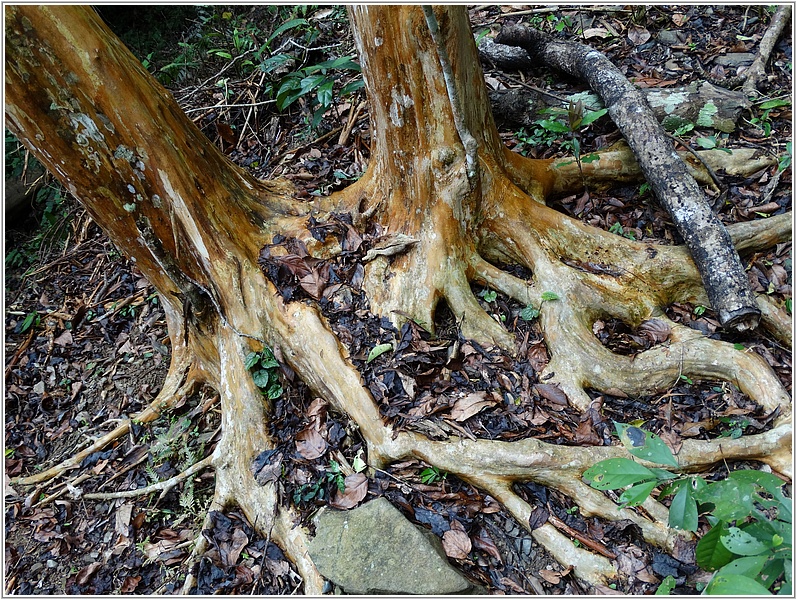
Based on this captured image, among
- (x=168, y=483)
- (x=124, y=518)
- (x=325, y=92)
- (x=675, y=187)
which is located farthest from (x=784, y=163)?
(x=124, y=518)

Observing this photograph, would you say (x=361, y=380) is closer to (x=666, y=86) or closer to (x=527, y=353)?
(x=527, y=353)

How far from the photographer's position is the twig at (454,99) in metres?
3.18

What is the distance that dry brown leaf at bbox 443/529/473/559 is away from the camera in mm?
2996

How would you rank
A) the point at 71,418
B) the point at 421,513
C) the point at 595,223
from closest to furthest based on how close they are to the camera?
the point at 421,513 < the point at 595,223 < the point at 71,418

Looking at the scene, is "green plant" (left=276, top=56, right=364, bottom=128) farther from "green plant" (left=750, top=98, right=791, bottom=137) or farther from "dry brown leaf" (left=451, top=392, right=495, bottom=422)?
"green plant" (left=750, top=98, right=791, bottom=137)

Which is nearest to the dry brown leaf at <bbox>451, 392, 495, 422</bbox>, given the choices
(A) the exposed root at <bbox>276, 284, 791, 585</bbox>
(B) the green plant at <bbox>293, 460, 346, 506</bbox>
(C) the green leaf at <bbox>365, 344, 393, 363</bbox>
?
(A) the exposed root at <bbox>276, 284, 791, 585</bbox>

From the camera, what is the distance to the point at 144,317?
207 inches

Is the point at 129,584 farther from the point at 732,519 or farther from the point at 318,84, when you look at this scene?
the point at 318,84

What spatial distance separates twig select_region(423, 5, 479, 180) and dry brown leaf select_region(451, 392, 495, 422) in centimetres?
149

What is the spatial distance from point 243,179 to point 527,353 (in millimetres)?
2443

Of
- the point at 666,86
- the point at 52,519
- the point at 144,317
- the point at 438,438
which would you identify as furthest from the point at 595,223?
the point at 52,519

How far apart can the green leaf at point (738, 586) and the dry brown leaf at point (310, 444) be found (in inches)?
88.2

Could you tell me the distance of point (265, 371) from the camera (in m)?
3.79

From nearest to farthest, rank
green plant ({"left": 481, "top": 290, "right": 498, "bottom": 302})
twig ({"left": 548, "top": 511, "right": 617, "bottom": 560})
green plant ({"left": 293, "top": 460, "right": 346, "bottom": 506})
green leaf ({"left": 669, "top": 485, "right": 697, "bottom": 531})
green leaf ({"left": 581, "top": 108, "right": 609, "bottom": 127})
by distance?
green leaf ({"left": 669, "top": 485, "right": 697, "bottom": 531}) → twig ({"left": 548, "top": 511, "right": 617, "bottom": 560}) → green plant ({"left": 293, "top": 460, "right": 346, "bottom": 506}) → green plant ({"left": 481, "top": 290, "right": 498, "bottom": 302}) → green leaf ({"left": 581, "top": 108, "right": 609, "bottom": 127})
